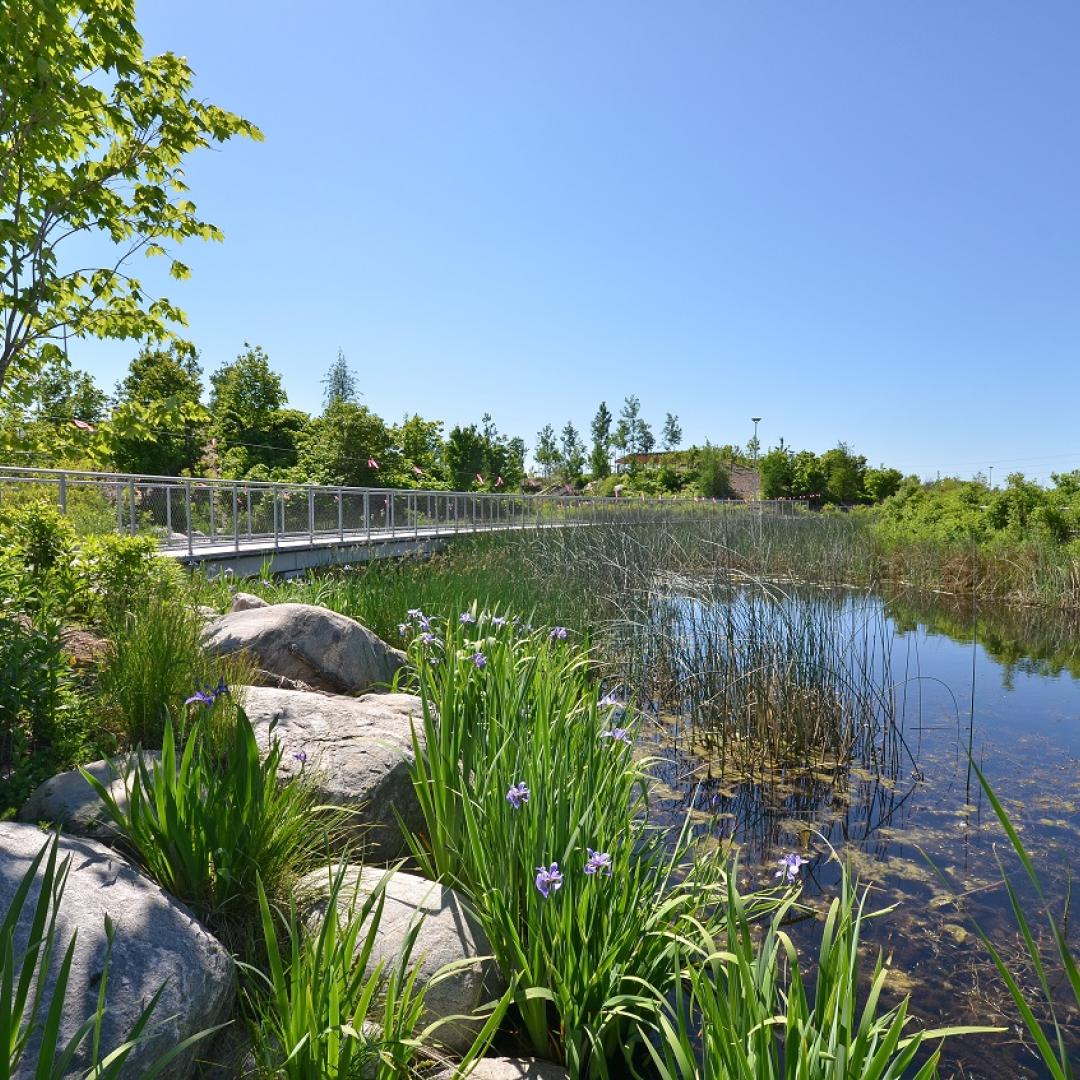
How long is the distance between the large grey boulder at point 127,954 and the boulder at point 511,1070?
26.7 inches

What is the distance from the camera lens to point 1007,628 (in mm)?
12438

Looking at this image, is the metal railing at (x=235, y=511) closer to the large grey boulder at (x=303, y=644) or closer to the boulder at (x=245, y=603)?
the boulder at (x=245, y=603)

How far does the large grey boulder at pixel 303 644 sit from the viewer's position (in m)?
4.79

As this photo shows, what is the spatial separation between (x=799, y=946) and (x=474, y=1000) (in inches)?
67.9

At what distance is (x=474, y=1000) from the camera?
7.80ft

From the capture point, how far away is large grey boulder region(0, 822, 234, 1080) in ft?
5.65

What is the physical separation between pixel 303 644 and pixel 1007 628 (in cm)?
1190

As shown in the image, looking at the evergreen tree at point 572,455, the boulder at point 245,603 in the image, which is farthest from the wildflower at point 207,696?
the evergreen tree at point 572,455

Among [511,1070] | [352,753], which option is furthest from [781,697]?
[511,1070]

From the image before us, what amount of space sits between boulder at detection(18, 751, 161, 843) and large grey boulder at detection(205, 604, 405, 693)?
67.5 inches

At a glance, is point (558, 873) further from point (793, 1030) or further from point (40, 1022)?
point (40, 1022)

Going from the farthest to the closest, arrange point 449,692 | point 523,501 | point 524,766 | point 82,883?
point 523,501 → point 449,692 → point 524,766 → point 82,883

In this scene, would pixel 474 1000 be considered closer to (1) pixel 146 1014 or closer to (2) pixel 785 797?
(1) pixel 146 1014

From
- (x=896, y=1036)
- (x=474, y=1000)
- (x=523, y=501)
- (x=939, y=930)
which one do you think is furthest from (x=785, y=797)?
(x=523, y=501)
